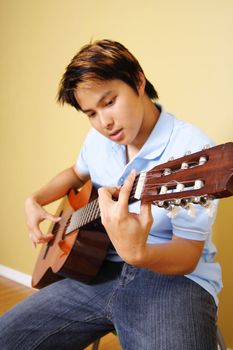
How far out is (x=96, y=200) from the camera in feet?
3.20

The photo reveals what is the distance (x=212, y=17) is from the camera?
127 cm

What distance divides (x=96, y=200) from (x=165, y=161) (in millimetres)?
219

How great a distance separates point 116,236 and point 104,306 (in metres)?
0.32

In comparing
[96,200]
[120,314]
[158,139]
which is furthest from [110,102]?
[120,314]

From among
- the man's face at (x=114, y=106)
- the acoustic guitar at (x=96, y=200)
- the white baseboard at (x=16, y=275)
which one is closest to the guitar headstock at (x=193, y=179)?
the acoustic guitar at (x=96, y=200)

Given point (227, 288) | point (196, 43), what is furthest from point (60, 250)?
point (196, 43)

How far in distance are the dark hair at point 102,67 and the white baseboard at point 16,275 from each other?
1673mm

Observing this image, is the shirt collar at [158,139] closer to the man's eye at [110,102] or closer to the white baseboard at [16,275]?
the man's eye at [110,102]

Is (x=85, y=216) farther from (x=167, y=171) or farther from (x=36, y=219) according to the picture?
(x=167, y=171)

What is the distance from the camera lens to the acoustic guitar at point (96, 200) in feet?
1.81

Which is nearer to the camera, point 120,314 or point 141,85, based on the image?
point 120,314

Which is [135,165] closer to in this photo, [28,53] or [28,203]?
[28,203]

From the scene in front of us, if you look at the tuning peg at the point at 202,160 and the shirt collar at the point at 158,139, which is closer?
Answer: the tuning peg at the point at 202,160

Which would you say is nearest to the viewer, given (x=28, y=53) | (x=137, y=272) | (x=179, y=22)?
(x=137, y=272)
